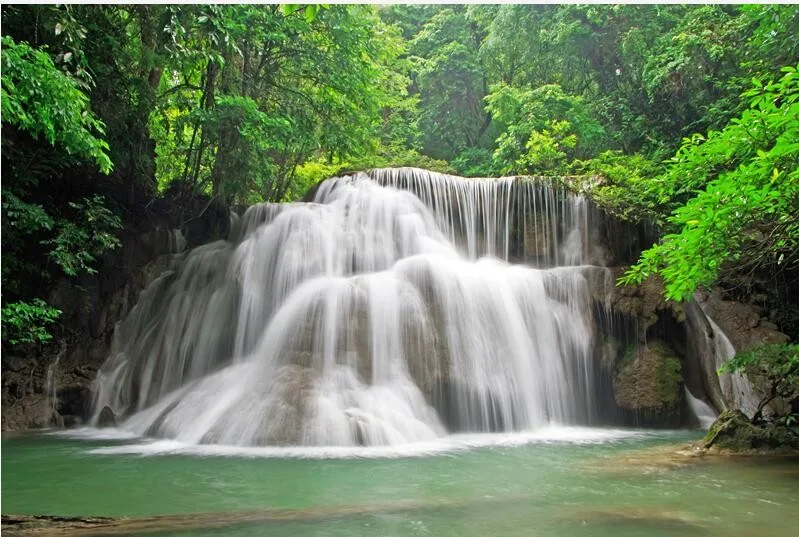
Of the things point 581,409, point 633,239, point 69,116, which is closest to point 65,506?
point 69,116

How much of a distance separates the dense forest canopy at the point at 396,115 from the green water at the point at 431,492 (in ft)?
6.55

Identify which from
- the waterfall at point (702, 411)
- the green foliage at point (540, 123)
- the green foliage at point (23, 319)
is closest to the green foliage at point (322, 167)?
the green foliage at point (540, 123)

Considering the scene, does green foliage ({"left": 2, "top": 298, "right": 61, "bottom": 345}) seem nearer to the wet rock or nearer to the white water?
the wet rock

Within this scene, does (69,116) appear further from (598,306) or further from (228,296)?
(598,306)

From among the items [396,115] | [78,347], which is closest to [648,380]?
[78,347]

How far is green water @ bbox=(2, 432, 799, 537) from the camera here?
13.9 ft

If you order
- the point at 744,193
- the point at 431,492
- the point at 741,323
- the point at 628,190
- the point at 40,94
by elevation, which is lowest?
the point at 431,492

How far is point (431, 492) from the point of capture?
17.1 feet

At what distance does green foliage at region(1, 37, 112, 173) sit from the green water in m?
3.63

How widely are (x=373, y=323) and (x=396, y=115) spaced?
16.5 m

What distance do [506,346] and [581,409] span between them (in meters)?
1.67

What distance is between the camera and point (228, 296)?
11.4 m

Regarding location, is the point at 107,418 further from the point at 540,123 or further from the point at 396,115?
the point at 396,115

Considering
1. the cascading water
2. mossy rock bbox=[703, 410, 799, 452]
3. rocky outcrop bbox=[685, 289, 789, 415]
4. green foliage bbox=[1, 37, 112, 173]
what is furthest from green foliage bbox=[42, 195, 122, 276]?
rocky outcrop bbox=[685, 289, 789, 415]
